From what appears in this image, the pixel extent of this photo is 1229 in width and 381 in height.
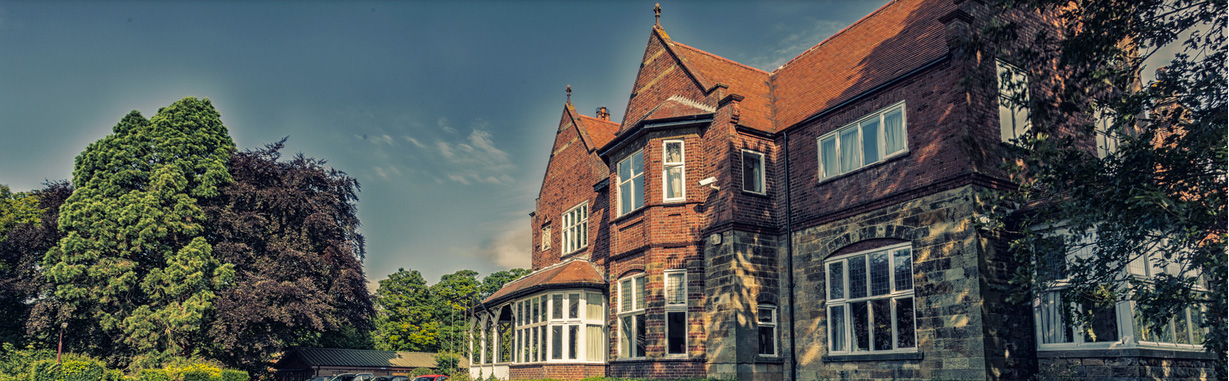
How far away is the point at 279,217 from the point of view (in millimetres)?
36688

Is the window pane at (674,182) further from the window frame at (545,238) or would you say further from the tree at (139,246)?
the tree at (139,246)

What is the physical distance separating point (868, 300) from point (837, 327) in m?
1.12

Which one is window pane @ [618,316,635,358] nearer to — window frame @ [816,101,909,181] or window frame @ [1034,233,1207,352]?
window frame @ [816,101,909,181]

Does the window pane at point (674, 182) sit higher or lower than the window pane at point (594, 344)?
higher

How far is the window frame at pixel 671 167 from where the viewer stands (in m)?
20.4

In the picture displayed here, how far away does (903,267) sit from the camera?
51.3 ft

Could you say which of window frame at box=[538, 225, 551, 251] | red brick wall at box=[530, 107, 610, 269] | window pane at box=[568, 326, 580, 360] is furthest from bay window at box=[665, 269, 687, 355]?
window frame at box=[538, 225, 551, 251]

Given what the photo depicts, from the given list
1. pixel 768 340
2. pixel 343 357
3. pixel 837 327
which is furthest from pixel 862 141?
pixel 343 357

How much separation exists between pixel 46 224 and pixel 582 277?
26.8 metres

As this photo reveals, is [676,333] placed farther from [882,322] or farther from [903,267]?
[903,267]

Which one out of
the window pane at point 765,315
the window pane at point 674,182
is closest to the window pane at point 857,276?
the window pane at point 765,315

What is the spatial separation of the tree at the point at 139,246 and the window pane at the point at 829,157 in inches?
1030

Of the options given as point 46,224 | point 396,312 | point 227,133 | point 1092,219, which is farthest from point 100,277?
point 396,312

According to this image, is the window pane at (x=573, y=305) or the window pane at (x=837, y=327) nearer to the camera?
the window pane at (x=837, y=327)
